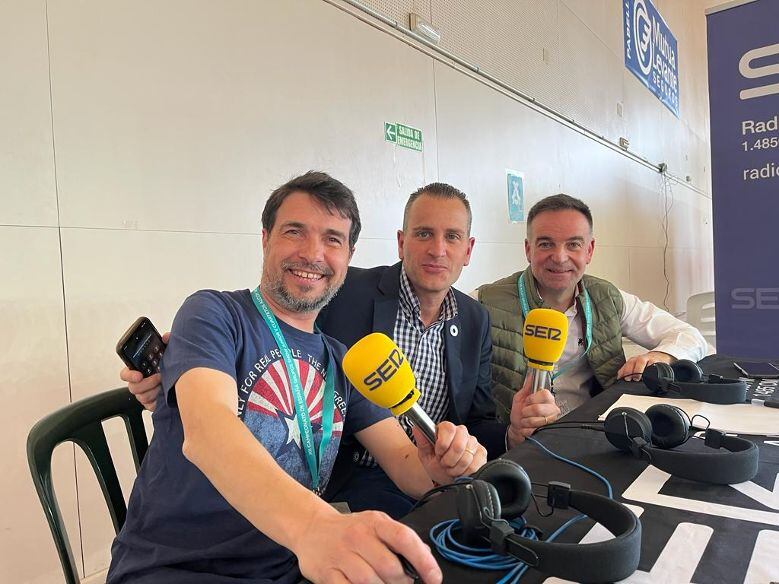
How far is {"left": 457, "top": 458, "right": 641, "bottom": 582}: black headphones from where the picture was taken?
62cm

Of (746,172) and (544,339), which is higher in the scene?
(746,172)

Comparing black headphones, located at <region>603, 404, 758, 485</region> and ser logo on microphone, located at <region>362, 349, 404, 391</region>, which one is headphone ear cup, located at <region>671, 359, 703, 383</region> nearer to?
black headphones, located at <region>603, 404, 758, 485</region>

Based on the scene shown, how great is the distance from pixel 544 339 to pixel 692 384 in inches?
21.5

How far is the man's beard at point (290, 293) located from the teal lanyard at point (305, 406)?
5 cm

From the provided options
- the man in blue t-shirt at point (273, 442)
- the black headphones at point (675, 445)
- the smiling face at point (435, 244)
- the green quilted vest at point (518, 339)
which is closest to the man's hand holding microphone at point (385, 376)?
the man in blue t-shirt at point (273, 442)

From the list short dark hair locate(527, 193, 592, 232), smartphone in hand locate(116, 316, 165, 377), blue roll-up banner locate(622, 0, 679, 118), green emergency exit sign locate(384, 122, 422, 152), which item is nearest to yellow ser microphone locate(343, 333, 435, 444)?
smartphone in hand locate(116, 316, 165, 377)

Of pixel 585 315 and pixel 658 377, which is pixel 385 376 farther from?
pixel 585 315

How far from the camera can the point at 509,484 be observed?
0.78 meters

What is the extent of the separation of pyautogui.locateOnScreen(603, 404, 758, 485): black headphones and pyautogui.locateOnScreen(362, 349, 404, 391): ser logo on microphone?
19.4 inches

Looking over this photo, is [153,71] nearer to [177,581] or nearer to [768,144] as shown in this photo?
[177,581]

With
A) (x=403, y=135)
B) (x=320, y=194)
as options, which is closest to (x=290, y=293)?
(x=320, y=194)

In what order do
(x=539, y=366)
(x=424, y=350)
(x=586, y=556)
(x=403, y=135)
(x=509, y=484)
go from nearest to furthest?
(x=586, y=556), (x=509, y=484), (x=539, y=366), (x=424, y=350), (x=403, y=135)

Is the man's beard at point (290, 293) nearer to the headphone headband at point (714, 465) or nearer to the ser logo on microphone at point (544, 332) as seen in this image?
the ser logo on microphone at point (544, 332)

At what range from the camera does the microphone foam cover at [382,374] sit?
2.93ft
